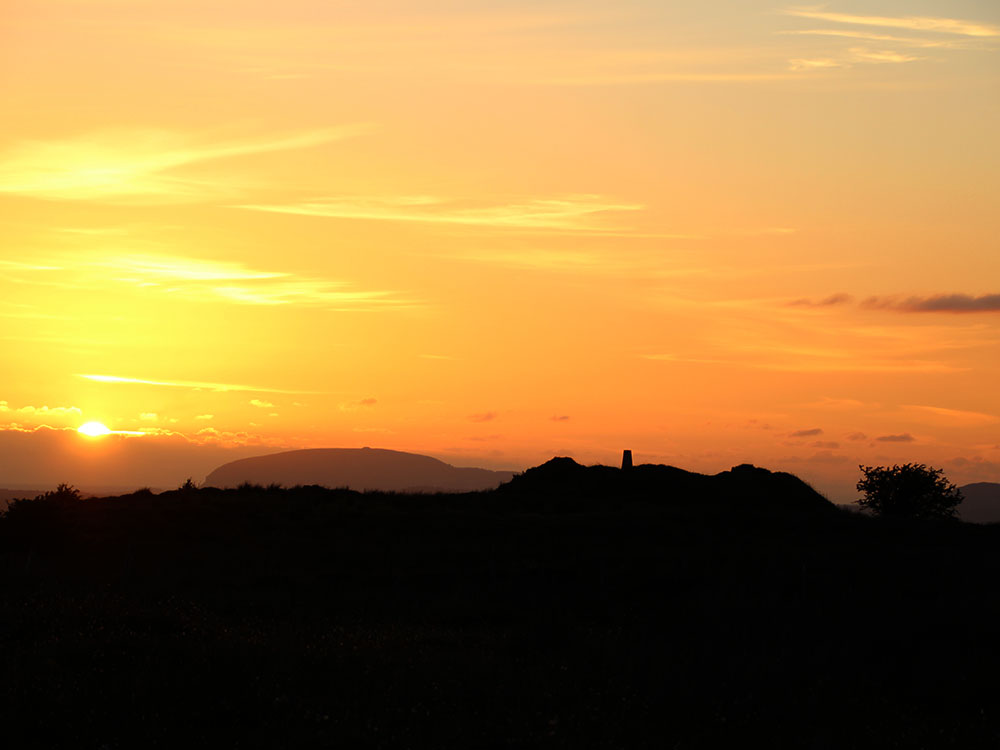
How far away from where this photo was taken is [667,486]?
56906 mm

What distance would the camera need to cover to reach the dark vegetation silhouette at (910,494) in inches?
2452

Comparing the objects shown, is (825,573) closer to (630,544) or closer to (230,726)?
(630,544)

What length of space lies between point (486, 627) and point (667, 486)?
109 feet

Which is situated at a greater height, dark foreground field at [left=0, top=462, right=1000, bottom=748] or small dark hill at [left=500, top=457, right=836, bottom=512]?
small dark hill at [left=500, top=457, right=836, bottom=512]

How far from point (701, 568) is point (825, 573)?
13.7 feet

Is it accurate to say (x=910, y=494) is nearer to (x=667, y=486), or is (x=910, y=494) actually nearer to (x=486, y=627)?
(x=667, y=486)

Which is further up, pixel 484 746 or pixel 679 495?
pixel 679 495

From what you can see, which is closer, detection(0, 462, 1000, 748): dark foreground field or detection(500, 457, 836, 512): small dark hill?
detection(0, 462, 1000, 748): dark foreground field

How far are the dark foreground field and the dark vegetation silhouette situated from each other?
622 inches

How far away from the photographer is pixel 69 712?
14.0 m

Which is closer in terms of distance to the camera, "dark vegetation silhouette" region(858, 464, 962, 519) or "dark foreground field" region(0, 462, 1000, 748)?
"dark foreground field" region(0, 462, 1000, 748)

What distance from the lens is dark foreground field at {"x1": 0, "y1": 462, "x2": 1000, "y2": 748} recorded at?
1423cm

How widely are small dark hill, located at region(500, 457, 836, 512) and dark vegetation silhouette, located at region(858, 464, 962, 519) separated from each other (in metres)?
5.46

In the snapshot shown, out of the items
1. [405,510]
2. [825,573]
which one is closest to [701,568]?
[825,573]
